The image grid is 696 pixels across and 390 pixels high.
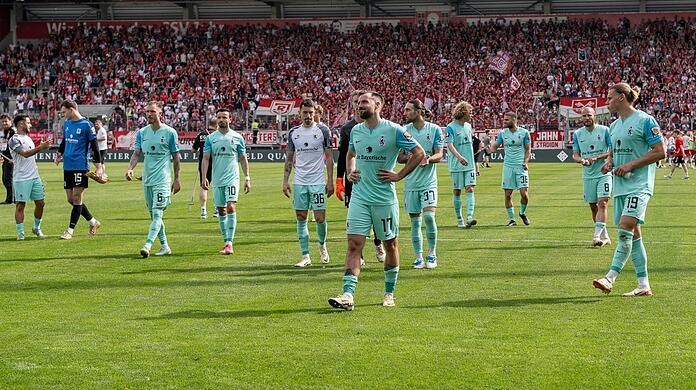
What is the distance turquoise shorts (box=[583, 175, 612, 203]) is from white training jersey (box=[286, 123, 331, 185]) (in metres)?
4.91

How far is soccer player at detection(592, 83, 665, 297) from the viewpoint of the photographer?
1038 centimetres

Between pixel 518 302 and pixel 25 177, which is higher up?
pixel 25 177

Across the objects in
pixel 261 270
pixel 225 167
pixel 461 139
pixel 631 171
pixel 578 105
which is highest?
pixel 578 105

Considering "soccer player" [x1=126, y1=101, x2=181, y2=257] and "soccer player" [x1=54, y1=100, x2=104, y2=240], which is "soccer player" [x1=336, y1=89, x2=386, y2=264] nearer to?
"soccer player" [x1=126, y1=101, x2=181, y2=257]

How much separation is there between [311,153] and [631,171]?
4.68 metres

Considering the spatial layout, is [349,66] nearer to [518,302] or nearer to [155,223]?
[155,223]

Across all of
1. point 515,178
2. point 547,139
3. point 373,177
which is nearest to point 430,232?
point 373,177

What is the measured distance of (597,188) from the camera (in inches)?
632

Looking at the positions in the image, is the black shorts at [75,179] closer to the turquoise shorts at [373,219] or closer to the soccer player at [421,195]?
the soccer player at [421,195]

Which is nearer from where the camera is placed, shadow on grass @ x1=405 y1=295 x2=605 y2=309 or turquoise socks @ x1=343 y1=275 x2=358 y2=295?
turquoise socks @ x1=343 y1=275 x2=358 y2=295

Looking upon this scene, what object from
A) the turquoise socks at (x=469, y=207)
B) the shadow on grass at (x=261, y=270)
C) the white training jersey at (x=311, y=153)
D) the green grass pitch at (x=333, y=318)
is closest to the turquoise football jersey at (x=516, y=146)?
the turquoise socks at (x=469, y=207)

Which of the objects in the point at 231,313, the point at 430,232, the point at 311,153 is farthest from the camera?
the point at 311,153

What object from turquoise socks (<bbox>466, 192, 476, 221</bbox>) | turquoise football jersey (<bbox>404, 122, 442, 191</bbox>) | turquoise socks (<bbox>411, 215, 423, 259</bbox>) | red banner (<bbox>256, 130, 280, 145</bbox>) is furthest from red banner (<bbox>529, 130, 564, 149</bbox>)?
turquoise socks (<bbox>411, 215, 423, 259</bbox>)

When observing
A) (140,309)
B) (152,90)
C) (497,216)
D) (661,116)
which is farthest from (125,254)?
(152,90)
